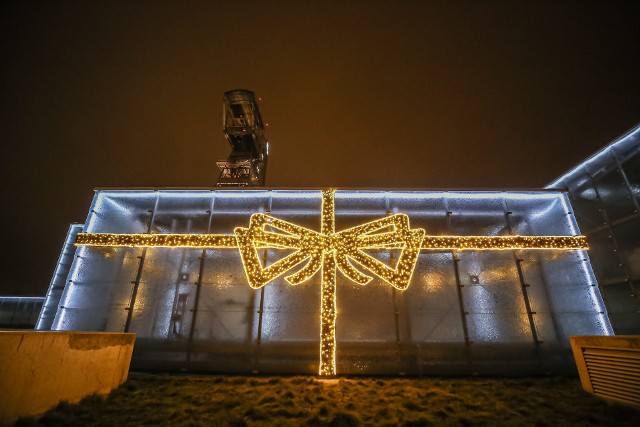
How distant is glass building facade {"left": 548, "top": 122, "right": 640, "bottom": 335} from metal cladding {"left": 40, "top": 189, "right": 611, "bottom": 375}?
124 cm

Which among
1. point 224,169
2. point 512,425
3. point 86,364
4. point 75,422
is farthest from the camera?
point 224,169

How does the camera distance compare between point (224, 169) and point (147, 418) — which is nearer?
point (147, 418)

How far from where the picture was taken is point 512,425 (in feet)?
13.0

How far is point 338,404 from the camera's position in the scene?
4707 millimetres

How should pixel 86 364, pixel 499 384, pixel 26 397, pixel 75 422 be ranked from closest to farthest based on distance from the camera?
pixel 26 397 < pixel 75 422 < pixel 86 364 < pixel 499 384

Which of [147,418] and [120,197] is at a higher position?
[120,197]

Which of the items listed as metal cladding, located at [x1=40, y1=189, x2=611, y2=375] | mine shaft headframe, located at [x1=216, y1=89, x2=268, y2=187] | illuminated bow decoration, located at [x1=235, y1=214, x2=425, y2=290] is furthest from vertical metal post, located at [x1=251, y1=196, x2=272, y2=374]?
mine shaft headframe, located at [x1=216, y1=89, x2=268, y2=187]

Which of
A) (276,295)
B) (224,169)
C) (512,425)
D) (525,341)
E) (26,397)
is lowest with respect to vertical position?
(512,425)

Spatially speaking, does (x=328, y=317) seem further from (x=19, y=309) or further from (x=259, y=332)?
(x=19, y=309)

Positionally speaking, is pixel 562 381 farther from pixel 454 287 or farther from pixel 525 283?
pixel 454 287

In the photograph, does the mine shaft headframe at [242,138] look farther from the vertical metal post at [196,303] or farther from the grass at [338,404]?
the grass at [338,404]

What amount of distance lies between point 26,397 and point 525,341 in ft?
32.5

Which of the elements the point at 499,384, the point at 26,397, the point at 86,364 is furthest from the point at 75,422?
the point at 499,384

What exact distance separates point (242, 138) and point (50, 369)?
1995 centimetres
